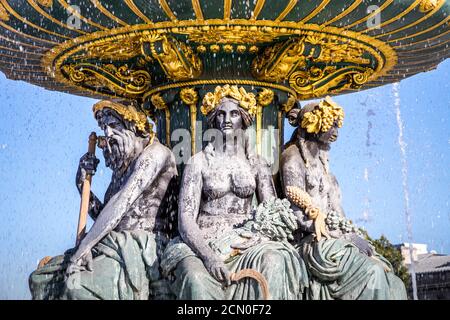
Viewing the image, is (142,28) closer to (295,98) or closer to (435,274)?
(295,98)

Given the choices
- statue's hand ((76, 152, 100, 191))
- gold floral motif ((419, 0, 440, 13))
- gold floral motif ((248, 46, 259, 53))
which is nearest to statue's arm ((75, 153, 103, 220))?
statue's hand ((76, 152, 100, 191))

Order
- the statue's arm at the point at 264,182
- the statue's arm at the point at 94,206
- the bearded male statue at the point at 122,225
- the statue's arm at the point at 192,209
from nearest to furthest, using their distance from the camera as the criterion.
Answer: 1. the statue's arm at the point at 192,209
2. the bearded male statue at the point at 122,225
3. the statue's arm at the point at 264,182
4. the statue's arm at the point at 94,206

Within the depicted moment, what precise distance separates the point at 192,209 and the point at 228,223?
0.36 m

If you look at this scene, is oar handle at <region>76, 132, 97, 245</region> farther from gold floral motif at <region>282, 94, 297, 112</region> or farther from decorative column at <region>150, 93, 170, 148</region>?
gold floral motif at <region>282, 94, 297, 112</region>

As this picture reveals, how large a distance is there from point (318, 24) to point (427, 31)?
129cm

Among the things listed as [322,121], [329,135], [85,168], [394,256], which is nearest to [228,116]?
[322,121]

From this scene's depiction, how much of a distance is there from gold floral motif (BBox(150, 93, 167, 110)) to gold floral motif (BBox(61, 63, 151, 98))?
0.19 meters

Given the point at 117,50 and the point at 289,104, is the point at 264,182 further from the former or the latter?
the point at 117,50

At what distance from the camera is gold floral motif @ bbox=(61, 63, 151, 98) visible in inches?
378

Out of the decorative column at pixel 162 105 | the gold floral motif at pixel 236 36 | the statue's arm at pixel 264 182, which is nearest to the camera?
the gold floral motif at pixel 236 36

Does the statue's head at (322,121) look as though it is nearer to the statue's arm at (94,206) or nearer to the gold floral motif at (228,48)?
the gold floral motif at (228,48)

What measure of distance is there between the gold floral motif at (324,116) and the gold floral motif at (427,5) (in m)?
1.21

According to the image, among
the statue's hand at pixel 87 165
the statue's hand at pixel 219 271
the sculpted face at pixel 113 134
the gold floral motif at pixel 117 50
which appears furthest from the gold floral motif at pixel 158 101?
the statue's hand at pixel 219 271

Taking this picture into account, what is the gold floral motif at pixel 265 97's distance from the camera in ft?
30.2
